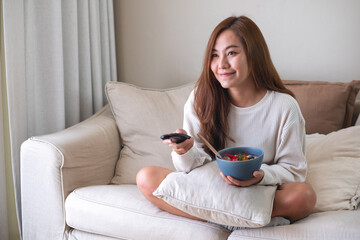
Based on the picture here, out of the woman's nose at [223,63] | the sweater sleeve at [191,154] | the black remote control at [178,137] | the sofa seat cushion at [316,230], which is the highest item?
the woman's nose at [223,63]

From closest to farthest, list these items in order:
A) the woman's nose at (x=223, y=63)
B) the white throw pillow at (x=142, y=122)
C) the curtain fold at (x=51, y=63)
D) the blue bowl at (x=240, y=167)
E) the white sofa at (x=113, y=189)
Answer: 1. the blue bowl at (x=240, y=167)
2. the white sofa at (x=113, y=189)
3. the woman's nose at (x=223, y=63)
4. the curtain fold at (x=51, y=63)
5. the white throw pillow at (x=142, y=122)

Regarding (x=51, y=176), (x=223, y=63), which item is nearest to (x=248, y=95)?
(x=223, y=63)

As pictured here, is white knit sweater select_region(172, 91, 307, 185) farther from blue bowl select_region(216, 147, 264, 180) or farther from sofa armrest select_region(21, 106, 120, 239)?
sofa armrest select_region(21, 106, 120, 239)

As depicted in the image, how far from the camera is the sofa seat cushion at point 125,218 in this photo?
4.56 feet

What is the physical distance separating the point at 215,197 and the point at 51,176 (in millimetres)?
718

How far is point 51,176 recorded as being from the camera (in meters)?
1.62

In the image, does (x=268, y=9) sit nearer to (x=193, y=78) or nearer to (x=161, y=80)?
(x=193, y=78)

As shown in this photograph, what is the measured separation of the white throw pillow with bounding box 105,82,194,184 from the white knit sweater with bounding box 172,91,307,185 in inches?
17.2

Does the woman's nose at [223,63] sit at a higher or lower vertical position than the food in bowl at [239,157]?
higher

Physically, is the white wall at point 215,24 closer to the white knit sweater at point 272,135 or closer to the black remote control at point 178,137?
the white knit sweater at point 272,135

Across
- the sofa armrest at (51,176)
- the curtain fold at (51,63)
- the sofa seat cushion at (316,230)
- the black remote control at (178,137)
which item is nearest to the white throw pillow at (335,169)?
the sofa seat cushion at (316,230)

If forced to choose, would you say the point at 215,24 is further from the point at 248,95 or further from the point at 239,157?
the point at 239,157

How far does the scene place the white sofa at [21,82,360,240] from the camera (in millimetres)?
1346

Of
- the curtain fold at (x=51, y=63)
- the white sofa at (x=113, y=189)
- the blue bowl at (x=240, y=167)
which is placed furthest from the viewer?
the curtain fold at (x=51, y=63)
